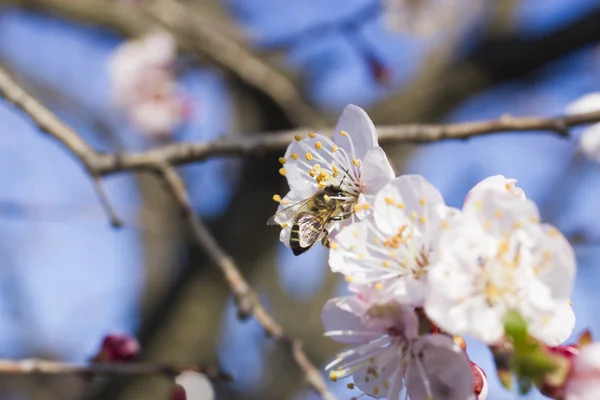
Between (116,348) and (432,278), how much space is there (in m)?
0.99

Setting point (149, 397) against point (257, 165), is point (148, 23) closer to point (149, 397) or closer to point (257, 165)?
point (257, 165)

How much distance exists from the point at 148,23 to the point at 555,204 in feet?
8.45

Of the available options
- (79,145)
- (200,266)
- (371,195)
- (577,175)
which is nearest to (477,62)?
(577,175)

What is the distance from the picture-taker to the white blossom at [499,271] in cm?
67

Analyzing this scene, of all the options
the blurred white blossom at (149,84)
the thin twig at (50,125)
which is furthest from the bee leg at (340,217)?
the blurred white blossom at (149,84)

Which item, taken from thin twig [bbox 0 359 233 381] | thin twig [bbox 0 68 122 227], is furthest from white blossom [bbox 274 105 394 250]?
thin twig [bbox 0 68 122 227]

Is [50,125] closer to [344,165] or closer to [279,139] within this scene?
[279,139]

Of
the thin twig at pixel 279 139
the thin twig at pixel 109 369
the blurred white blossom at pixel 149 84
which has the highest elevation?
the blurred white blossom at pixel 149 84

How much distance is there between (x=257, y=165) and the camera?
380 centimetres

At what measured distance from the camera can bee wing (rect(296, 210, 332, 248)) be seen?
0.85 m

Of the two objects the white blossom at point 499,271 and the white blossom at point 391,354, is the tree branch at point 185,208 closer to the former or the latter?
the white blossom at point 391,354

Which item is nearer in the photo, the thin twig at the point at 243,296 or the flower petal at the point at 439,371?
the flower petal at the point at 439,371

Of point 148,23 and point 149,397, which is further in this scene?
point 149,397

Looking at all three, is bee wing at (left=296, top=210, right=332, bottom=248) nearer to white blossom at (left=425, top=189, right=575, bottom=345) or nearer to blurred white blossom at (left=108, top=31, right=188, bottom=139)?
white blossom at (left=425, top=189, right=575, bottom=345)
